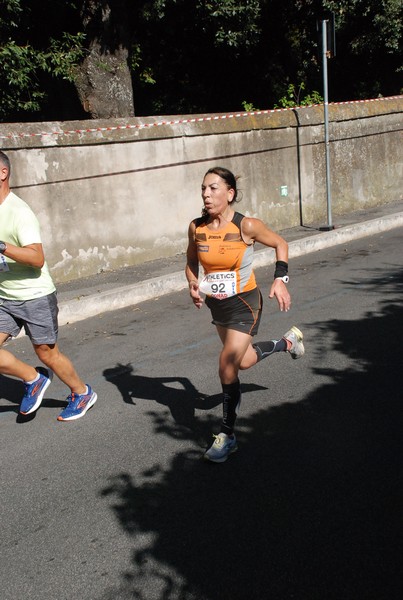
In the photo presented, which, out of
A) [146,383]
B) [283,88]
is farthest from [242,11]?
[146,383]

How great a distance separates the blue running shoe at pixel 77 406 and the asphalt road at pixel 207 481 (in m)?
0.09

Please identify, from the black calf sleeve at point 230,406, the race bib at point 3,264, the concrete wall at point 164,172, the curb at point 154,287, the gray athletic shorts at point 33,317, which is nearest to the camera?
the black calf sleeve at point 230,406

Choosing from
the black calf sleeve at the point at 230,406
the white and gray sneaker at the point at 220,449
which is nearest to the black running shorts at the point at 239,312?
the black calf sleeve at the point at 230,406

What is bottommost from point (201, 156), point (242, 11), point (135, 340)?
point (135, 340)

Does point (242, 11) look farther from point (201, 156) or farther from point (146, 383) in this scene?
point (146, 383)

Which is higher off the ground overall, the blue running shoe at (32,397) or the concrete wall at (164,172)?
the concrete wall at (164,172)

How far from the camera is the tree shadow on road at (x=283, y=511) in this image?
3.15m

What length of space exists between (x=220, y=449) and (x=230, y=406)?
0.96 feet

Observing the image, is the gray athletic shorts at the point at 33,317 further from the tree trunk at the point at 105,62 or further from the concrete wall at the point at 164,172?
the tree trunk at the point at 105,62

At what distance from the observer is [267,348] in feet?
17.8

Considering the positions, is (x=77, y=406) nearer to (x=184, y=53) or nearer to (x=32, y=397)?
(x=32, y=397)

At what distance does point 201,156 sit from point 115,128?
5.78 ft

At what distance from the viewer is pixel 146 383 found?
19.9 feet

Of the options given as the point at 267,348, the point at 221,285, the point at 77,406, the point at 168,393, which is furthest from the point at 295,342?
the point at 77,406
